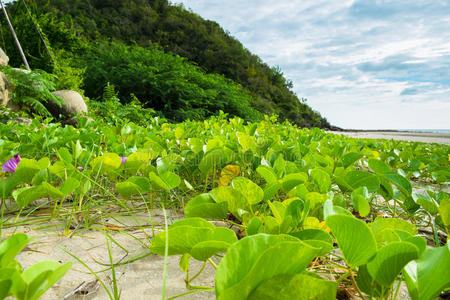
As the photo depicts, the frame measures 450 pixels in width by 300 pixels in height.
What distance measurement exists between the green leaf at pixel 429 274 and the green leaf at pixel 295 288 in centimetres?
13

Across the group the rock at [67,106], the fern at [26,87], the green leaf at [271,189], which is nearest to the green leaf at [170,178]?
the green leaf at [271,189]

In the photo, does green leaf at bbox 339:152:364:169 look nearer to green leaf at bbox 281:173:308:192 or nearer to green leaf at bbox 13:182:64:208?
green leaf at bbox 281:173:308:192

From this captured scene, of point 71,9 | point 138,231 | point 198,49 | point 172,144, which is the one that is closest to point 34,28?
point 172,144

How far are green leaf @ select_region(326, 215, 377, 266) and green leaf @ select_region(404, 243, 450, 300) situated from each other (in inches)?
2.3

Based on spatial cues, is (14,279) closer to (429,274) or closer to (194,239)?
(194,239)

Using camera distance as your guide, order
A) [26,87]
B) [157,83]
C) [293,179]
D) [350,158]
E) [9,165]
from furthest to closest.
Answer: [157,83]
[26,87]
[350,158]
[9,165]
[293,179]

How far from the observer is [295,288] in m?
0.32

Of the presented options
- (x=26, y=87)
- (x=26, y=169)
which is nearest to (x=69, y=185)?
(x=26, y=169)

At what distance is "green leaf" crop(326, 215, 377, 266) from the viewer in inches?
14.0

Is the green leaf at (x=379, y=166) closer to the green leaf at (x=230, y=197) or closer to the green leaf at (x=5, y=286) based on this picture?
the green leaf at (x=230, y=197)

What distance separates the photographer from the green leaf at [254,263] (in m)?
0.30

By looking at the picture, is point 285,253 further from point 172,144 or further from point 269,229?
point 172,144

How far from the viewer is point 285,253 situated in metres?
0.30

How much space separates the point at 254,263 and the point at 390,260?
0.20 m
